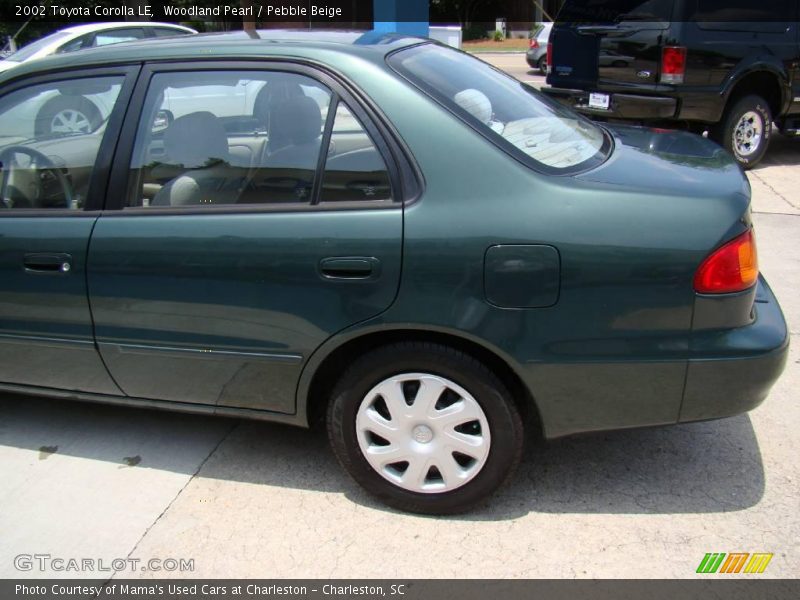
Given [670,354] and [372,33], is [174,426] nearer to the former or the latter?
[372,33]

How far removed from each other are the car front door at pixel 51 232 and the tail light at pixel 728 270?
2179mm

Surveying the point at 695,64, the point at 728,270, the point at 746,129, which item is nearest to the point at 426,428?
the point at 728,270

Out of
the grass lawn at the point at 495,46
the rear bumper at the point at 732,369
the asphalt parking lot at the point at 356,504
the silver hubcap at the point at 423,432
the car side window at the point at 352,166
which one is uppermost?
the car side window at the point at 352,166

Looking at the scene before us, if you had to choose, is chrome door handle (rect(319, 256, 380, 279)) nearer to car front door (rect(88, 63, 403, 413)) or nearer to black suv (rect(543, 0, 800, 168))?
car front door (rect(88, 63, 403, 413))

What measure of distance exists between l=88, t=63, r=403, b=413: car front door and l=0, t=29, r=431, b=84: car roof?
0.07 m

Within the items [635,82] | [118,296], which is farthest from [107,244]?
[635,82]

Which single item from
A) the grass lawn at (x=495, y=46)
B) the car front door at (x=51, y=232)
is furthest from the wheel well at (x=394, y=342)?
the grass lawn at (x=495, y=46)

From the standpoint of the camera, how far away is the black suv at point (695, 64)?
7.09m

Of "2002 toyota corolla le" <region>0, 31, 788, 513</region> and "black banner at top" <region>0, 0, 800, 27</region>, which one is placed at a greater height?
"black banner at top" <region>0, 0, 800, 27</region>

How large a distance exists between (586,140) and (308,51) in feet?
3.79

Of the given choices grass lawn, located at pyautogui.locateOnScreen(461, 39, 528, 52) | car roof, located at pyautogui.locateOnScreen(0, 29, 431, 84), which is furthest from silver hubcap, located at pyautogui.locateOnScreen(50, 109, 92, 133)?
grass lawn, located at pyautogui.locateOnScreen(461, 39, 528, 52)

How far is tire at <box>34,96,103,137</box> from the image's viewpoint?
3104 mm

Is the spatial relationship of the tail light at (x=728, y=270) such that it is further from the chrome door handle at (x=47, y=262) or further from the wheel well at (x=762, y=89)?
the wheel well at (x=762, y=89)

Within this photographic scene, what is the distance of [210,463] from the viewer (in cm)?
317
